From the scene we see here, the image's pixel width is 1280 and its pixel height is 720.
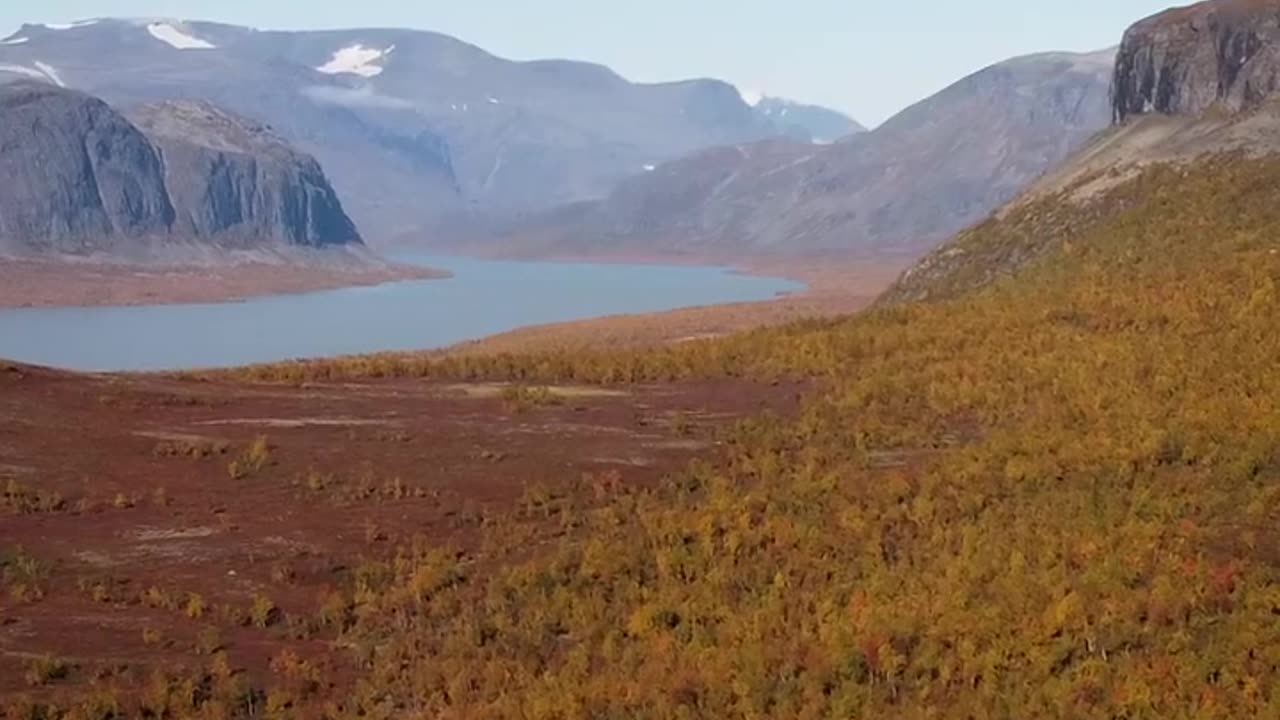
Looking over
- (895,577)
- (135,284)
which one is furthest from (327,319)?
(895,577)

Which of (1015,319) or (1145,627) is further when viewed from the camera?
(1015,319)

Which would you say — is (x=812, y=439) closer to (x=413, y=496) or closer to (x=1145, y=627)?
(x=413, y=496)

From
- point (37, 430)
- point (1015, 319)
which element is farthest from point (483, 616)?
point (1015, 319)

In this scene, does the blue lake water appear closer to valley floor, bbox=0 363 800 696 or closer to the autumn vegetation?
valley floor, bbox=0 363 800 696

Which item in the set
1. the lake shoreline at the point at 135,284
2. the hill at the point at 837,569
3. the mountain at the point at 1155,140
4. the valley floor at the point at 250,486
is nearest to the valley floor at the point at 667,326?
the mountain at the point at 1155,140

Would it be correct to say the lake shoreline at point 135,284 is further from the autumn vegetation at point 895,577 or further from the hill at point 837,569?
the autumn vegetation at point 895,577

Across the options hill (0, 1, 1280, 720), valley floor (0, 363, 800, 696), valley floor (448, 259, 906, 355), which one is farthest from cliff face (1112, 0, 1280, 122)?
valley floor (0, 363, 800, 696)
